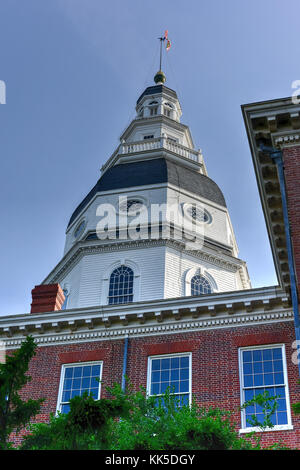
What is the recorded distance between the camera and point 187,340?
20.8 meters

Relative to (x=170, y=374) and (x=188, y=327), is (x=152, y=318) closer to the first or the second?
(x=188, y=327)

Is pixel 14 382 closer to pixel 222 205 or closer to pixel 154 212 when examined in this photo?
pixel 154 212

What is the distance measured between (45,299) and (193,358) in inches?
261

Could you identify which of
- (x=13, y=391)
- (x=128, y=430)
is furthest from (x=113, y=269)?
(x=13, y=391)

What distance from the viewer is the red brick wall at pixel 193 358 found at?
19359mm

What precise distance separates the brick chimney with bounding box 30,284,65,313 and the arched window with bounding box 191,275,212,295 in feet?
33.2

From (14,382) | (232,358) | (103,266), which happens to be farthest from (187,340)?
(103,266)

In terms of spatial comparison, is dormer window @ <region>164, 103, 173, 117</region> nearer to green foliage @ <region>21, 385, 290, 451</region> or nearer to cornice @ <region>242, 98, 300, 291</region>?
cornice @ <region>242, 98, 300, 291</region>

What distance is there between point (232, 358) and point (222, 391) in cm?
110

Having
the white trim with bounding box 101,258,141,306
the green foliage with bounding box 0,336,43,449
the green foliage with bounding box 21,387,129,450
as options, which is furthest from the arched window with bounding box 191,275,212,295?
Answer: the green foliage with bounding box 21,387,129,450

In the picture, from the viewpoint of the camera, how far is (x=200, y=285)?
1331 inches

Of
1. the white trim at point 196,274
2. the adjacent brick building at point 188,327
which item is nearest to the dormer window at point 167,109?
the adjacent brick building at point 188,327

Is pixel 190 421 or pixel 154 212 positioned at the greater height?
pixel 154 212
